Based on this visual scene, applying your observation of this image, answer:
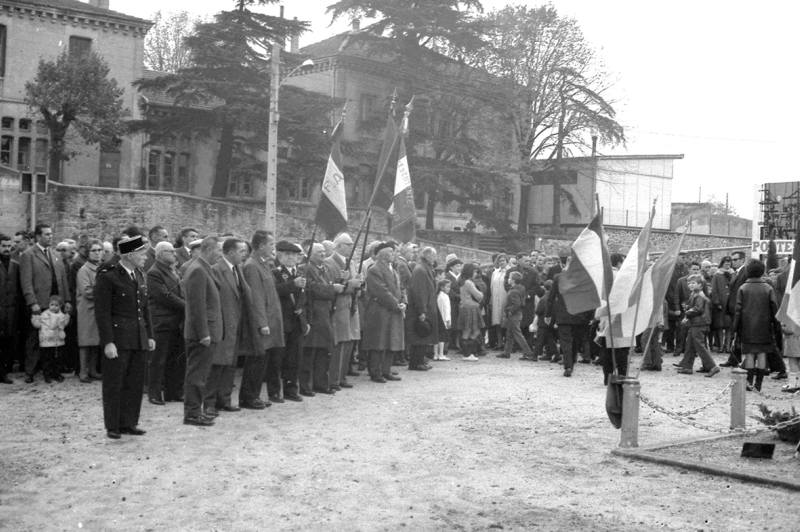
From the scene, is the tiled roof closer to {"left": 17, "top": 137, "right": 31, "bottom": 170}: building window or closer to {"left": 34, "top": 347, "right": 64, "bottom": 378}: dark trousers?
{"left": 17, "top": 137, "right": 31, "bottom": 170}: building window

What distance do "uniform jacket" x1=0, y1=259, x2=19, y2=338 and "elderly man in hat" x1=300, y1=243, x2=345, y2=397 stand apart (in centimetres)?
419

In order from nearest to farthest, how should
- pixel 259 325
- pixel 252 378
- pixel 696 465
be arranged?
1. pixel 696 465
2. pixel 259 325
3. pixel 252 378

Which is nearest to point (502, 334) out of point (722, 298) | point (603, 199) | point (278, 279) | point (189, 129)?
point (722, 298)

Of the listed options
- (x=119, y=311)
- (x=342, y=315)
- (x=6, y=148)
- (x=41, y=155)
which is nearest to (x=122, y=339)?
(x=119, y=311)

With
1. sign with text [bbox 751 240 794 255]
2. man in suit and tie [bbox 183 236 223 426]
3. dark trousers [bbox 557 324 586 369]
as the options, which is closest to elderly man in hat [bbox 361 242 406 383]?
dark trousers [bbox 557 324 586 369]

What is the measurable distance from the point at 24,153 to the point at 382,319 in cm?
3315

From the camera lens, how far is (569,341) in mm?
17078

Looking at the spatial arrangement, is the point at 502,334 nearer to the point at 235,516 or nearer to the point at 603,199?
the point at 235,516

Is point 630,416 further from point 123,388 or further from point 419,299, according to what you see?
point 419,299

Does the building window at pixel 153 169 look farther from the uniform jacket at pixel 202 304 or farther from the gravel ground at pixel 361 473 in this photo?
the uniform jacket at pixel 202 304

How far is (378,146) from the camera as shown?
167 ft

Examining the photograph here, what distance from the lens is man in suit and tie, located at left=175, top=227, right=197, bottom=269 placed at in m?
13.8

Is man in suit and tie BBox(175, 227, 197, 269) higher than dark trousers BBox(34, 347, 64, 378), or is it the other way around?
man in suit and tie BBox(175, 227, 197, 269)

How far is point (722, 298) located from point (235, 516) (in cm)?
1632
